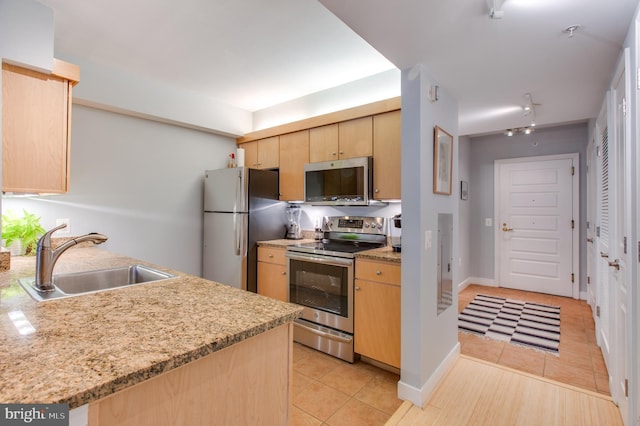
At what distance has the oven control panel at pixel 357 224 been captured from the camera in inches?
120

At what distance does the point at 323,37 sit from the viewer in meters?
2.29

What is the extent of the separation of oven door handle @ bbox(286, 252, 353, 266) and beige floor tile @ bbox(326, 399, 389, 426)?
38.6 inches

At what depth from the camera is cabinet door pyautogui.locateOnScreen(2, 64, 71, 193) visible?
1611mm

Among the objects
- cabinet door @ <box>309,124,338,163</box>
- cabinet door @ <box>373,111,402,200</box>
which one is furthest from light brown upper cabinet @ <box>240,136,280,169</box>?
cabinet door @ <box>373,111,402,200</box>

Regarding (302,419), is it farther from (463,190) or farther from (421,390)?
(463,190)

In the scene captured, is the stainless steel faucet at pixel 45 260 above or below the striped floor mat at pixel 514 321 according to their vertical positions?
above

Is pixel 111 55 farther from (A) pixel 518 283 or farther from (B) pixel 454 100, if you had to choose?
(A) pixel 518 283

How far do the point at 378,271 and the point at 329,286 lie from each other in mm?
530

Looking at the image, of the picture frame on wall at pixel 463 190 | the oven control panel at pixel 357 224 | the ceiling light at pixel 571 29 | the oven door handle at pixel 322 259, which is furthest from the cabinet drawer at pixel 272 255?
the picture frame on wall at pixel 463 190

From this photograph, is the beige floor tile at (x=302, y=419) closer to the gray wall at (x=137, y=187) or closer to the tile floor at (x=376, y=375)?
the tile floor at (x=376, y=375)

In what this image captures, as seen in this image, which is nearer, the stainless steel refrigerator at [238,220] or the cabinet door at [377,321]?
the cabinet door at [377,321]

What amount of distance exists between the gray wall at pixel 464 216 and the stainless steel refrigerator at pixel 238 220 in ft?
9.16

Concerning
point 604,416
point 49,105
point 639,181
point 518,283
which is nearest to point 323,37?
point 49,105

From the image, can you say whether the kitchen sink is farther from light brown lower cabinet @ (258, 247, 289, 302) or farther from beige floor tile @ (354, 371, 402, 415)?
beige floor tile @ (354, 371, 402, 415)
